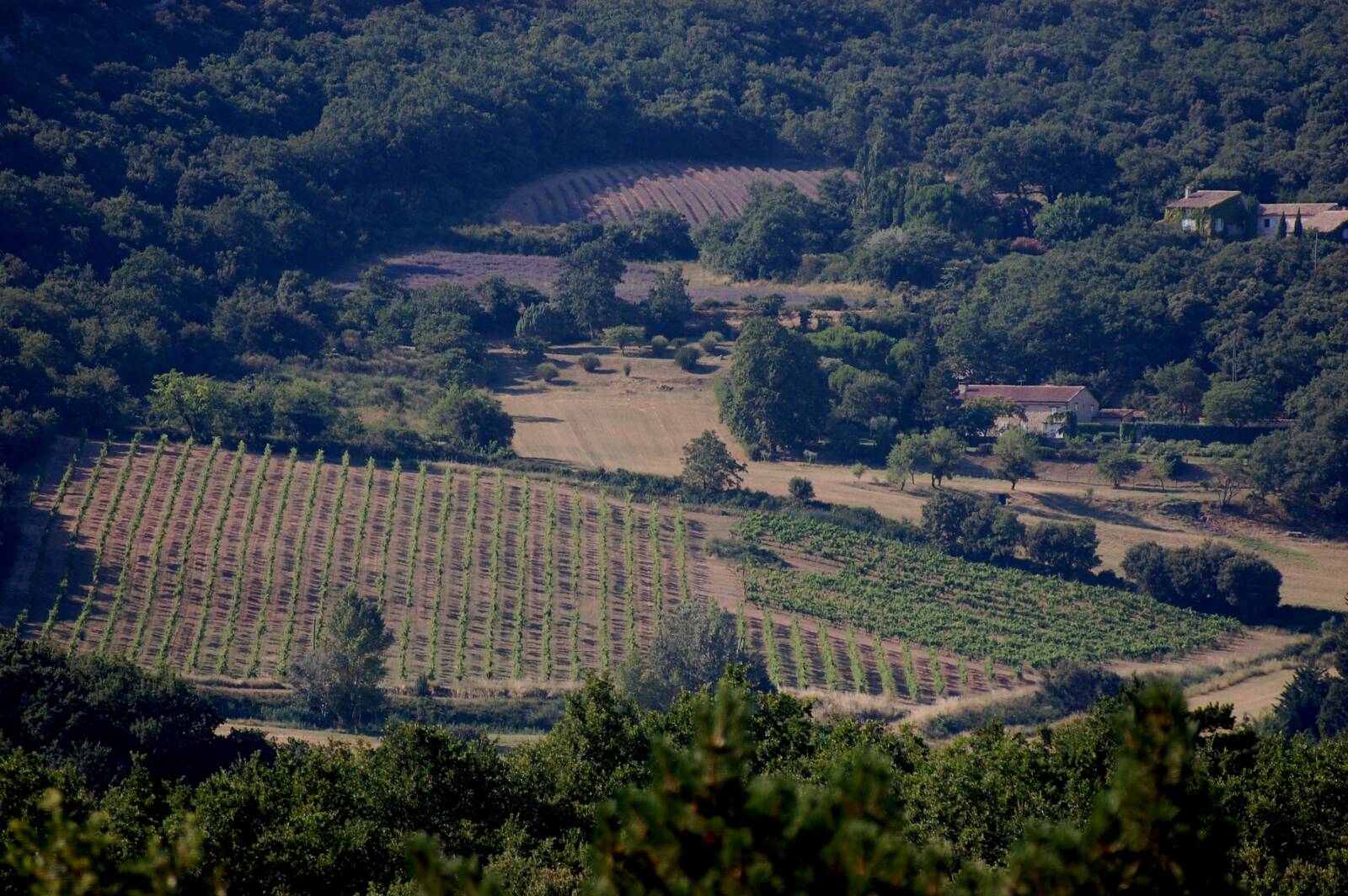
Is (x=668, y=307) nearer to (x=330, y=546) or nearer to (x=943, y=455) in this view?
(x=943, y=455)

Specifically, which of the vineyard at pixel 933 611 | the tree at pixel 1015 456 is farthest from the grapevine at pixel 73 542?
the tree at pixel 1015 456

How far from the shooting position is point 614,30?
160625 mm

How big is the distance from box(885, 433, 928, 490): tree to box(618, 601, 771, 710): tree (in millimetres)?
22906

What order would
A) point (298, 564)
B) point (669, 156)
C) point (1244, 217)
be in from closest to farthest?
point (298, 564) → point (1244, 217) → point (669, 156)

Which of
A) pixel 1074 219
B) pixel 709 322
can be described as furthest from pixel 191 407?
pixel 1074 219

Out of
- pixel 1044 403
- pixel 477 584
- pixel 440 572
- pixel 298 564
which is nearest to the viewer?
pixel 298 564

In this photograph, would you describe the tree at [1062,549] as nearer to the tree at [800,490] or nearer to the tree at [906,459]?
the tree at [906,459]

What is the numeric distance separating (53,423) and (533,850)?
49792mm

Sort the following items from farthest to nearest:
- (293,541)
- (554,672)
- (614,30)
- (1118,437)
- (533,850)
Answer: (614,30), (1118,437), (293,541), (554,672), (533,850)

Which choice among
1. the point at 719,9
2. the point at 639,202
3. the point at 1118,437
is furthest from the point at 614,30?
the point at 1118,437

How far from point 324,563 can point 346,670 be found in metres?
11.7

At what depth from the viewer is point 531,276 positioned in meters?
108

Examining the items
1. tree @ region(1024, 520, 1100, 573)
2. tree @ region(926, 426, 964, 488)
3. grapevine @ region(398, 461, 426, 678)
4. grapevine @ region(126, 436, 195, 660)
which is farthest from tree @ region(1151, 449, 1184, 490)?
grapevine @ region(126, 436, 195, 660)

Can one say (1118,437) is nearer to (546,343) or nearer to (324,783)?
(546,343)
